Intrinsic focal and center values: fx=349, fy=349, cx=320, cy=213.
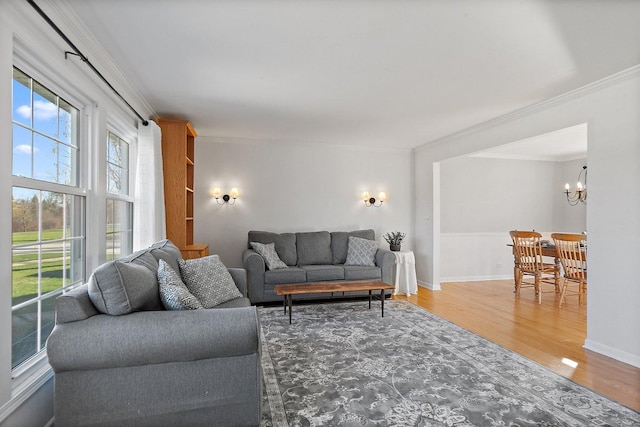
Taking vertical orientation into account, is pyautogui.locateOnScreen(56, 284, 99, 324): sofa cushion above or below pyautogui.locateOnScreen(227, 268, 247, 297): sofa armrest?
above

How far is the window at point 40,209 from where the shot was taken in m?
1.92

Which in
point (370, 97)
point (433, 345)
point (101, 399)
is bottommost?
point (433, 345)

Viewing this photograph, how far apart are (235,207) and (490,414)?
447 centimetres

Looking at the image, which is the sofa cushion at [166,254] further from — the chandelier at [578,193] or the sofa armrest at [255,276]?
the chandelier at [578,193]

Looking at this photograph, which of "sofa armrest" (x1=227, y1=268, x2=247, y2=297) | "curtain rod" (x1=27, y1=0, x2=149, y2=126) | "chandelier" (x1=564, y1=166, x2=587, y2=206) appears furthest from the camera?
"chandelier" (x1=564, y1=166, x2=587, y2=206)

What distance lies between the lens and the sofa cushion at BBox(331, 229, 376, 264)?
18.4 feet

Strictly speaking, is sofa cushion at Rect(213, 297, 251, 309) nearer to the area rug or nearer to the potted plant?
the area rug

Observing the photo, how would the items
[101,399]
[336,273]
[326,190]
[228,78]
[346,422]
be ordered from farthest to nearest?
[326,190]
[336,273]
[228,78]
[346,422]
[101,399]

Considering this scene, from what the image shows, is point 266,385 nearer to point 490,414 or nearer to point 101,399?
point 101,399

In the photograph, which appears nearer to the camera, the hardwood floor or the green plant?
the hardwood floor

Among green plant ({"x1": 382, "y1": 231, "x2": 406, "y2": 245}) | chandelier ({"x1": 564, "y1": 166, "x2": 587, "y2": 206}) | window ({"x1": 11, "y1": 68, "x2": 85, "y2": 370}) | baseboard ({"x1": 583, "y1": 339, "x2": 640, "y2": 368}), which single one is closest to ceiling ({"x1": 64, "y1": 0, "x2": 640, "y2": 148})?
window ({"x1": 11, "y1": 68, "x2": 85, "y2": 370})

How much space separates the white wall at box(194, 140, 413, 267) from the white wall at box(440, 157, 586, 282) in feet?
2.68

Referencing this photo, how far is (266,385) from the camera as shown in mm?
2449

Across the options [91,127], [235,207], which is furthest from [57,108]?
[235,207]
